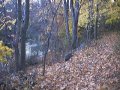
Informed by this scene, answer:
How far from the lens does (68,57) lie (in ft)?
65.2

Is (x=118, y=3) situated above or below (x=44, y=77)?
above

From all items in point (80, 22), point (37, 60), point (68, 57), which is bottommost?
point (37, 60)

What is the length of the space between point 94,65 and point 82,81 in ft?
7.13

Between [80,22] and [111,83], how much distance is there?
1884cm

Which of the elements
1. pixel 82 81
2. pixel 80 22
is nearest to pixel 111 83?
pixel 82 81

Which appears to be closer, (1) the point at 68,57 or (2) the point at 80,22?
(1) the point at 68,57

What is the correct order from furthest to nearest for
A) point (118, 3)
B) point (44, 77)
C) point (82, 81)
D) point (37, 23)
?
point (37, 23) → point (118, 3) → point (44, 77) → point (82, 81)

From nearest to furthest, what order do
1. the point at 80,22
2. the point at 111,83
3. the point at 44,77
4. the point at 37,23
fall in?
1. the point at 111,83
2. the point at 44,77
3. the point at 80,22
4. the point at 37,23

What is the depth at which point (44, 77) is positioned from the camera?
1345 centimetres

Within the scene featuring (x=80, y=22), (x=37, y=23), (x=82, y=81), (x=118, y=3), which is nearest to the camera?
(x=82, y=81)

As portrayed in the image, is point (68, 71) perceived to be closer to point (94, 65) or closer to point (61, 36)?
point (94, 65)

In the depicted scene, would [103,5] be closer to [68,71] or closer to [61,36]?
[61,36]

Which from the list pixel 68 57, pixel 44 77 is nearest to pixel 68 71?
pixel 44 77

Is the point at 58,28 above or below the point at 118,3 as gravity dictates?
below
